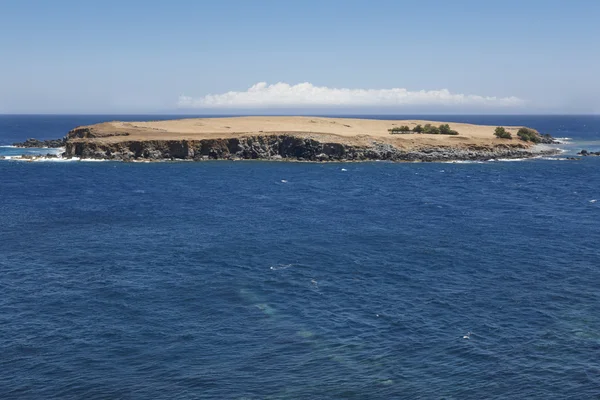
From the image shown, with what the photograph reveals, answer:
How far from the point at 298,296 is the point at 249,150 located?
10384 centimetres

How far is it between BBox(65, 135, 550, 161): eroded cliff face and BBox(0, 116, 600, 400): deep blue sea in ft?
167

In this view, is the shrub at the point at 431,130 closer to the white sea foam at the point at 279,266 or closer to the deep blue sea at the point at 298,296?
the deep blue sea at the point at 298,296

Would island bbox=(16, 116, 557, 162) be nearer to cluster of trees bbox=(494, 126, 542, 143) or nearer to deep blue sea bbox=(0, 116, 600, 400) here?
cluster of trees bbox=(494, 126, 542, 143)

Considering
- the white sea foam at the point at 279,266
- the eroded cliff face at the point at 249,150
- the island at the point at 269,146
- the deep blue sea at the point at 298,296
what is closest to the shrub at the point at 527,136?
the island at the point at 269,146

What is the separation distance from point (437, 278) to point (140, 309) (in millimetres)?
27641

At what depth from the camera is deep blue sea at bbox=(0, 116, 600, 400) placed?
39.2m

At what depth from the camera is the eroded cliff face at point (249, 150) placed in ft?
501

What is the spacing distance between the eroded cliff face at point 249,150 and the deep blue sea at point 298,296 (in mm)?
50752

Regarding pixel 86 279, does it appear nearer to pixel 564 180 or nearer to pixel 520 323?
pixel 520 323

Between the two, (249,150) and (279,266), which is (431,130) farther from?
(279,266)

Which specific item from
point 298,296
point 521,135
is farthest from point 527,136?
point 298,296

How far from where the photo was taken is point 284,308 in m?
50.8

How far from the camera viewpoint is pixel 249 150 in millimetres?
154250

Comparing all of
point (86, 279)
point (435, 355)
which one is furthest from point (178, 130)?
point (435, 355)
